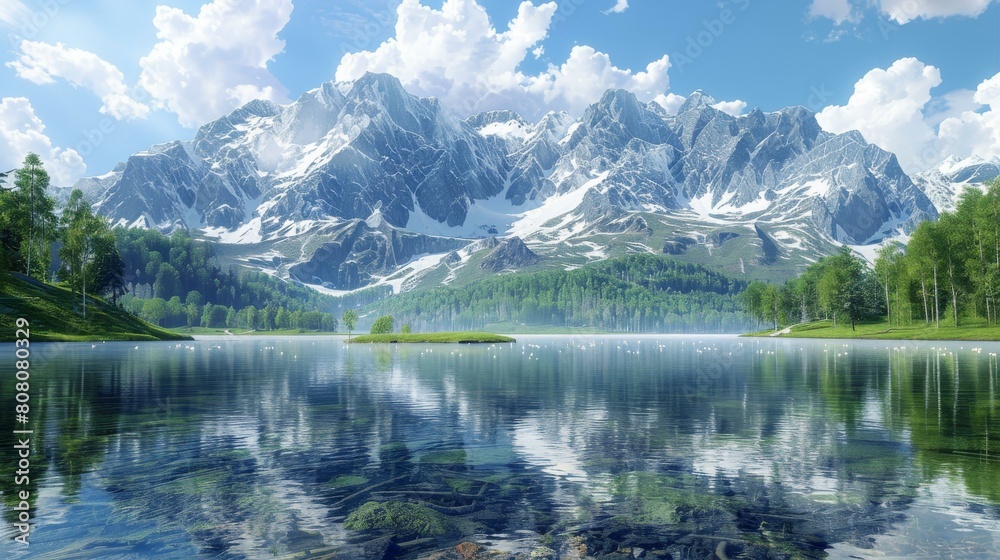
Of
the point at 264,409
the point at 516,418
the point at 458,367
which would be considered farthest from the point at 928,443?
the point at 458,367

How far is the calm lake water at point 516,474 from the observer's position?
15.4 metres

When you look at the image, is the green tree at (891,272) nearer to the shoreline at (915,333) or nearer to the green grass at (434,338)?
the shoreline at (915,333)

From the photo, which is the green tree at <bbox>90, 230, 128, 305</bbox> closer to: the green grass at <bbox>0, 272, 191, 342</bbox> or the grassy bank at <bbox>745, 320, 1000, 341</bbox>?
the green grass at <bbox>0, 272, 191, 342</bbox>

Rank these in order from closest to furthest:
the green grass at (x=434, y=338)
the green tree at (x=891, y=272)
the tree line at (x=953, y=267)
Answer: the tree line at (x=953, y=267), the green tree at (x=891, y=272), the green grass at (x=434, y=338)

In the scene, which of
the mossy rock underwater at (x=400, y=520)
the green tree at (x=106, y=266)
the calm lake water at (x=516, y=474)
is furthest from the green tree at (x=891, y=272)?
the green tree at (x=106, y=266)

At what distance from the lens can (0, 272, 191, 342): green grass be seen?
11650cm

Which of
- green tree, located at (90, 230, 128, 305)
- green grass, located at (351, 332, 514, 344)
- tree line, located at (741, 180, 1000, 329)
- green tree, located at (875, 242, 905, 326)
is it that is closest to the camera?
tree line, located at (741, 180, 1000, 329)

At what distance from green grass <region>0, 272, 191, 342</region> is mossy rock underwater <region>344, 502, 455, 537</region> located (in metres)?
126

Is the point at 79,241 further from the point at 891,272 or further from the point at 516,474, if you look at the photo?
the point at 891,272

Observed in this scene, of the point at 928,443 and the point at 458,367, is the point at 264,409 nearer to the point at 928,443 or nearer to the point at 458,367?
the point at 928,443

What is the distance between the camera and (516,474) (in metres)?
22.3

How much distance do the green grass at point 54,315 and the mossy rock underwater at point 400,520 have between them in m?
126

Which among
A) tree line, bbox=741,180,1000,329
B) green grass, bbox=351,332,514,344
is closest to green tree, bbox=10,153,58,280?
green grass, bbox=351,332,514,344

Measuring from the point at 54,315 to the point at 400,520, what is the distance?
13937 centimetres
